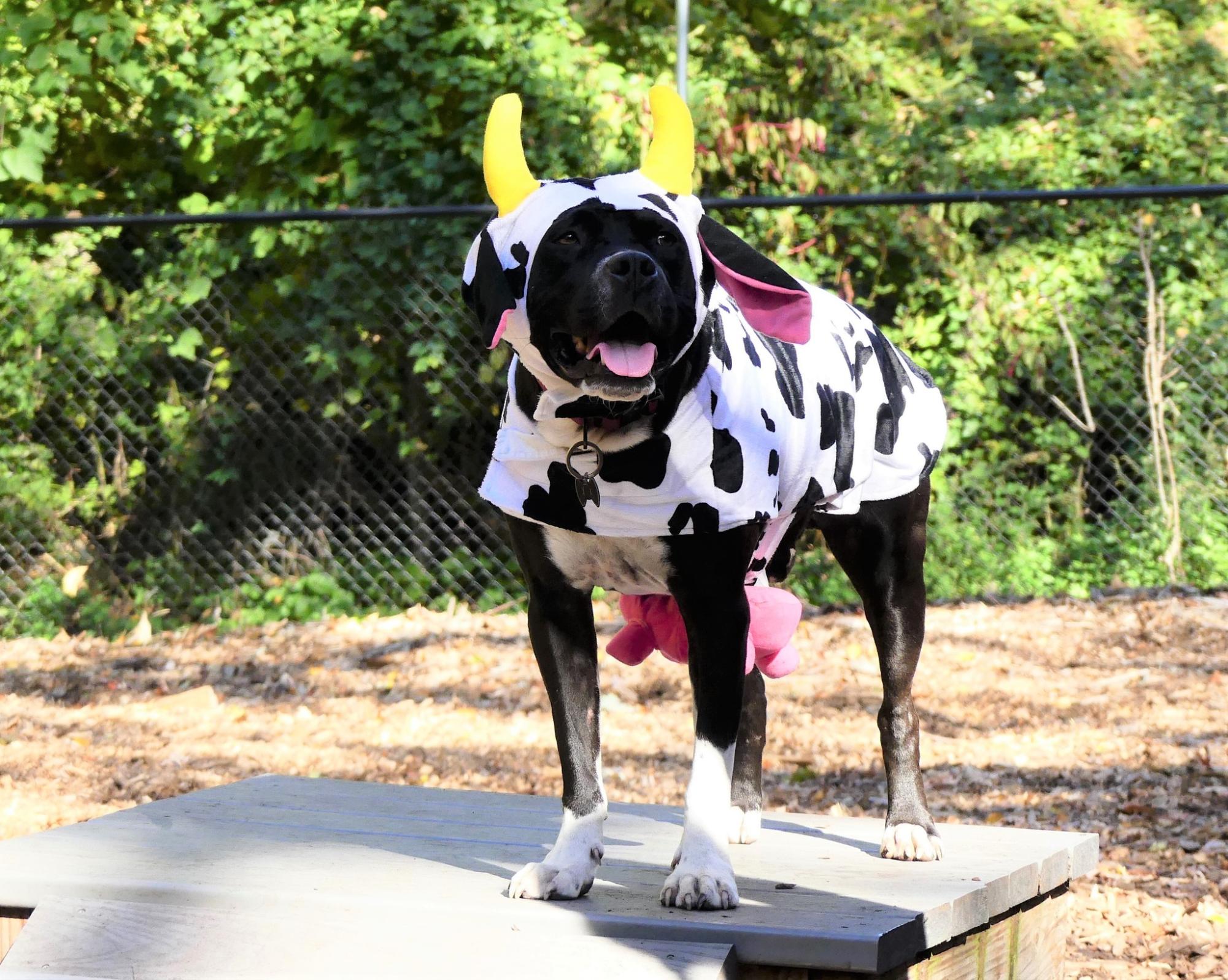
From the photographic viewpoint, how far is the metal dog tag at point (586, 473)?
266 centimetres

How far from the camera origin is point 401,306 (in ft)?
24.8

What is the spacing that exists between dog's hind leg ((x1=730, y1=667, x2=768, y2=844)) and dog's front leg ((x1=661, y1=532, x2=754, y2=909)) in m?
0.66

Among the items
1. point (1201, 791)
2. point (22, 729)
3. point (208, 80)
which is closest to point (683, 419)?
point (1201, 791)

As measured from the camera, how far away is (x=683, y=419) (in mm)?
2695

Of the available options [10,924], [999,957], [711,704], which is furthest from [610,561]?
[10,924]

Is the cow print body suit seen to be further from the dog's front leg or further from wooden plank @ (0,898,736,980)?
wooden plank @ (0,898,736,980)

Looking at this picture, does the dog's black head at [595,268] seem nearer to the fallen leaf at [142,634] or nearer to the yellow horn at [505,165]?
the yellow horn at [505,165]

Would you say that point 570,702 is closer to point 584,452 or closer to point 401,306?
point 584,452

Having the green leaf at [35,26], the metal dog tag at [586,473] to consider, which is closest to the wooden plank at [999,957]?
the metal dog tag at [586,473]

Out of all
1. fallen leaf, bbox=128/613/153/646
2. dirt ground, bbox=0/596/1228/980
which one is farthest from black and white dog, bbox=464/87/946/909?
fallen leaf, bbox=128/613/153/646

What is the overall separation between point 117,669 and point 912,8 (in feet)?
21.2

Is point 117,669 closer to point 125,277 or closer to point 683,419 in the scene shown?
point 125,277

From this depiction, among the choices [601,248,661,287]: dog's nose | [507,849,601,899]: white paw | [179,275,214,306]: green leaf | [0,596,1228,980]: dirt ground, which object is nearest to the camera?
[601,248,661,287]: dog's nose

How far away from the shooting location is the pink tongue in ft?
8.19
